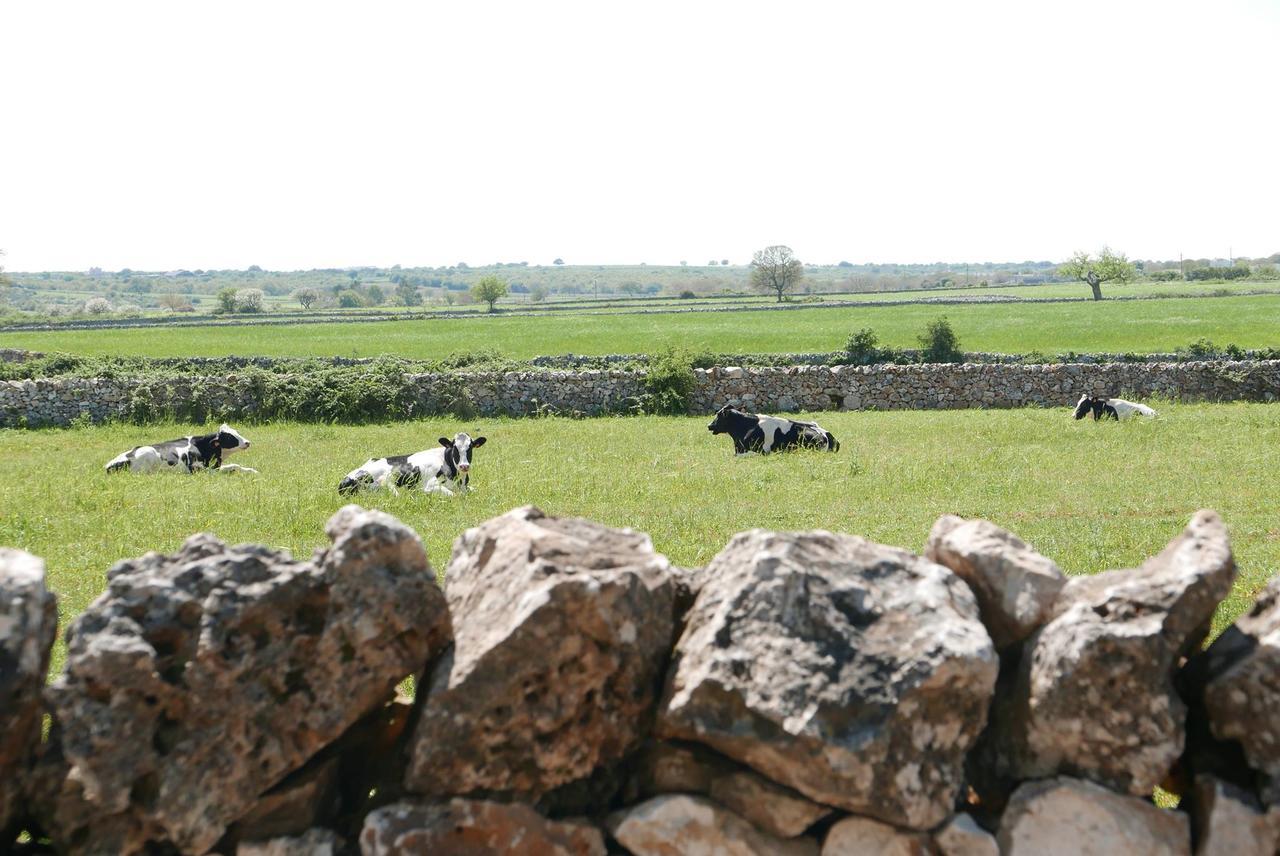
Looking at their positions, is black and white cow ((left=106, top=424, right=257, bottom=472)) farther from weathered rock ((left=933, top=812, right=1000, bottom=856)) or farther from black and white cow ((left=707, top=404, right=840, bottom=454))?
weathered rock ((left=933, top=812, right=1000, bottom=856))

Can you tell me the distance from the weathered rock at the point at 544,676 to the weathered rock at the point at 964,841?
1230 mm

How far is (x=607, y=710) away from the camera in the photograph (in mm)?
4184

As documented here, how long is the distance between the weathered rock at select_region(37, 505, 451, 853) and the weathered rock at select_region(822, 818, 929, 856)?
1.76 metres

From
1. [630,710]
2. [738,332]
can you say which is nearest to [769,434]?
[630,710]

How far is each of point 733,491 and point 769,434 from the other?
6.26 m

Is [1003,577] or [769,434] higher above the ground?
[1003,577]

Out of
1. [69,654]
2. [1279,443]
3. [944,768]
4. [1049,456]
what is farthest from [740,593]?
[1279,443]

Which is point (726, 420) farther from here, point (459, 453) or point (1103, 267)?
point (1103, 267)

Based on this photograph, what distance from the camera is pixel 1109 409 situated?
24.4 metres

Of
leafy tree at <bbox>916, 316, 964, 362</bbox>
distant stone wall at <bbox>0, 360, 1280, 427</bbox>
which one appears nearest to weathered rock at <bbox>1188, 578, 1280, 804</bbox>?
distant stone wall at <bbox>0, 360, 1280, 427</bbox>

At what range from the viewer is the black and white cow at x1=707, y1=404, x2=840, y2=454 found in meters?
21.1

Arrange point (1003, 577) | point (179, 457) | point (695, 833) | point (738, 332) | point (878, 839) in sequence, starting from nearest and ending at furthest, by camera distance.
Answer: point (878, 839) → point (695, 833) → point (1003, 577) → point (179, 457) → point (738, 332)

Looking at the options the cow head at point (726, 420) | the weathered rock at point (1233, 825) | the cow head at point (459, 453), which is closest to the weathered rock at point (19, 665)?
the weathered rock at point (1233, 825)

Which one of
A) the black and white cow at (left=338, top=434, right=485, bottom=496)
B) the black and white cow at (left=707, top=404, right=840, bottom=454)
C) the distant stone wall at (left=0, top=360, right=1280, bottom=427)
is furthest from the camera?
the distant stone wall at (left=0, top=360, right=1280, bottom=427)
